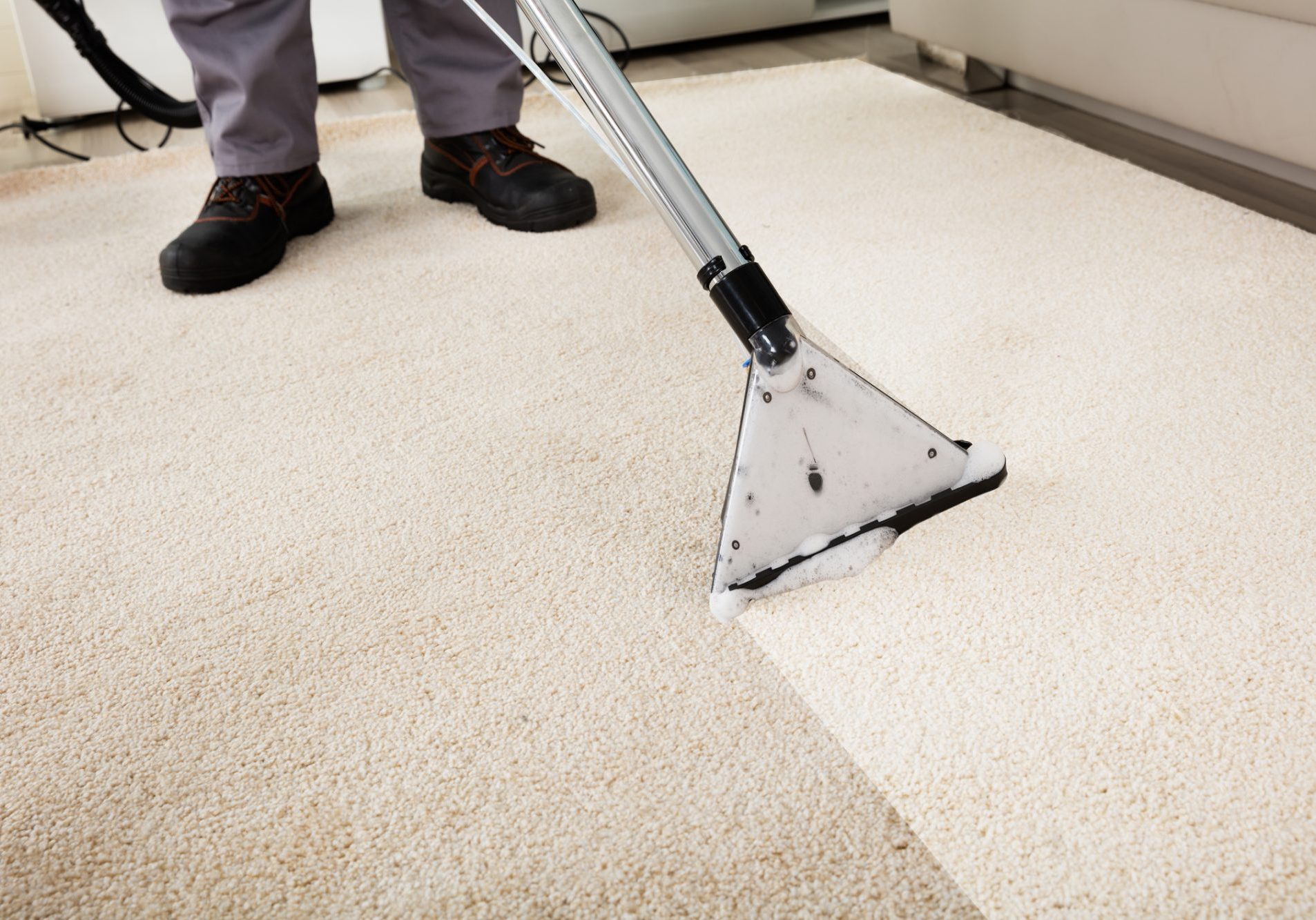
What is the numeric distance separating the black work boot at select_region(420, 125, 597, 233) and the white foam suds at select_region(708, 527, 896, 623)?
0.73m

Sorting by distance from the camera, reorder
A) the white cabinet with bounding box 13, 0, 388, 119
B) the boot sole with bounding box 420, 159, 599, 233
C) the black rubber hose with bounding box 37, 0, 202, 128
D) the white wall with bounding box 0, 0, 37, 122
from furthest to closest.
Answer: the white wall with bounding box 0, 0, 37, 122
the white cabinet with bounding box 13, 0, 388, 119
the black rubber hose with bounding box 37, 0, 202, 128
the boot sole with bounding box 420, 159, 599, 233

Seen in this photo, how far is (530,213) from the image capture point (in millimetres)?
1235

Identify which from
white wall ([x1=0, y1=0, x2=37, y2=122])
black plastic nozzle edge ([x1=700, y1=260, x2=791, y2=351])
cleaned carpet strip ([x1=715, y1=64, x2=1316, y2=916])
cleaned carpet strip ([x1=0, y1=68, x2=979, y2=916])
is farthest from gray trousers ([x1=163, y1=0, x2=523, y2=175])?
white wall ([x1=0, y1=0, x2=37, y2=122])

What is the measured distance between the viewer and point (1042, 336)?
3.02 feet

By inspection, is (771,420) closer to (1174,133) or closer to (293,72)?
(293,72)

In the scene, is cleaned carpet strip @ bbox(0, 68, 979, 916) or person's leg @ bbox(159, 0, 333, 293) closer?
cleaned carpet strip @ bbox(0, 68, 979, 916)

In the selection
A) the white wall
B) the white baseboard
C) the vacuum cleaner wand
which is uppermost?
the vacuum cleaner wand

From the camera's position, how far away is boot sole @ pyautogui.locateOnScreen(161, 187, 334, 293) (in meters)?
1.12

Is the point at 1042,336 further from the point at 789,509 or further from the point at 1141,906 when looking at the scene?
the point at 1141,906

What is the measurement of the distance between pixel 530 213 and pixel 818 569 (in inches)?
29.3

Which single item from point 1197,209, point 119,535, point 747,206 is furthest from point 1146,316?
point 119,535

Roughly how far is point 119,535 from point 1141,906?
2.20 ft

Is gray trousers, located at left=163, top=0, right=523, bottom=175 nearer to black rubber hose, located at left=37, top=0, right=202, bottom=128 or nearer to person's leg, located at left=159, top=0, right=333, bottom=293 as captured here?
person's leg, located at left=159, top=0, right=333, bottom=293

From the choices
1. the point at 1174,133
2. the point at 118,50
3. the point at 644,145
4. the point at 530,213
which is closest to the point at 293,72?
the point at 530,213
